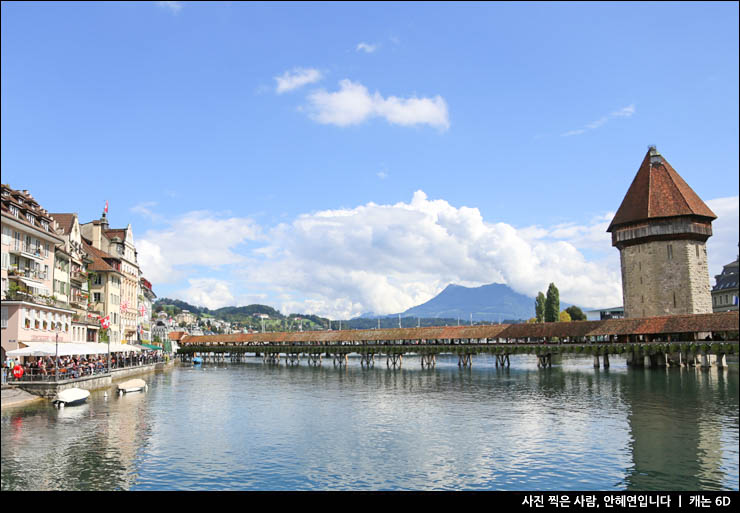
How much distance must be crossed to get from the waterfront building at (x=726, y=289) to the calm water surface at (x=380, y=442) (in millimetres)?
88622

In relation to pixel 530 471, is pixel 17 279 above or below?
above

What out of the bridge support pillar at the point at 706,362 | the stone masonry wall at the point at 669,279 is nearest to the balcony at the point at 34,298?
the bridge support pillar at the point at 706,362

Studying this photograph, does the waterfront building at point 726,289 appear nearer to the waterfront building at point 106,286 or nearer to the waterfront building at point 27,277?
the waterfront building at point 106,286

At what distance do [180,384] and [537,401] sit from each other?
114 ft

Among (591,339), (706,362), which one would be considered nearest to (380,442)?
(591,339)

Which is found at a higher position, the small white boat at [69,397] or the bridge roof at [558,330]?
the bridge roof at [558,330]

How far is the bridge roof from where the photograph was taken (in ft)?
217

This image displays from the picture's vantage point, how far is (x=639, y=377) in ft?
197

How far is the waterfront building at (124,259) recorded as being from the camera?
7775 centimetres

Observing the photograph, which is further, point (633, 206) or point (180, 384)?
point (633, 206)

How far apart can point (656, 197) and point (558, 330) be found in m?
24.3

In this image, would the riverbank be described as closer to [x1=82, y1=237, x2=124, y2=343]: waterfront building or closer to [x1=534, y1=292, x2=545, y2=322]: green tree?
[x1=82, y1=237, x2=124, y2=343]: waterfront building
